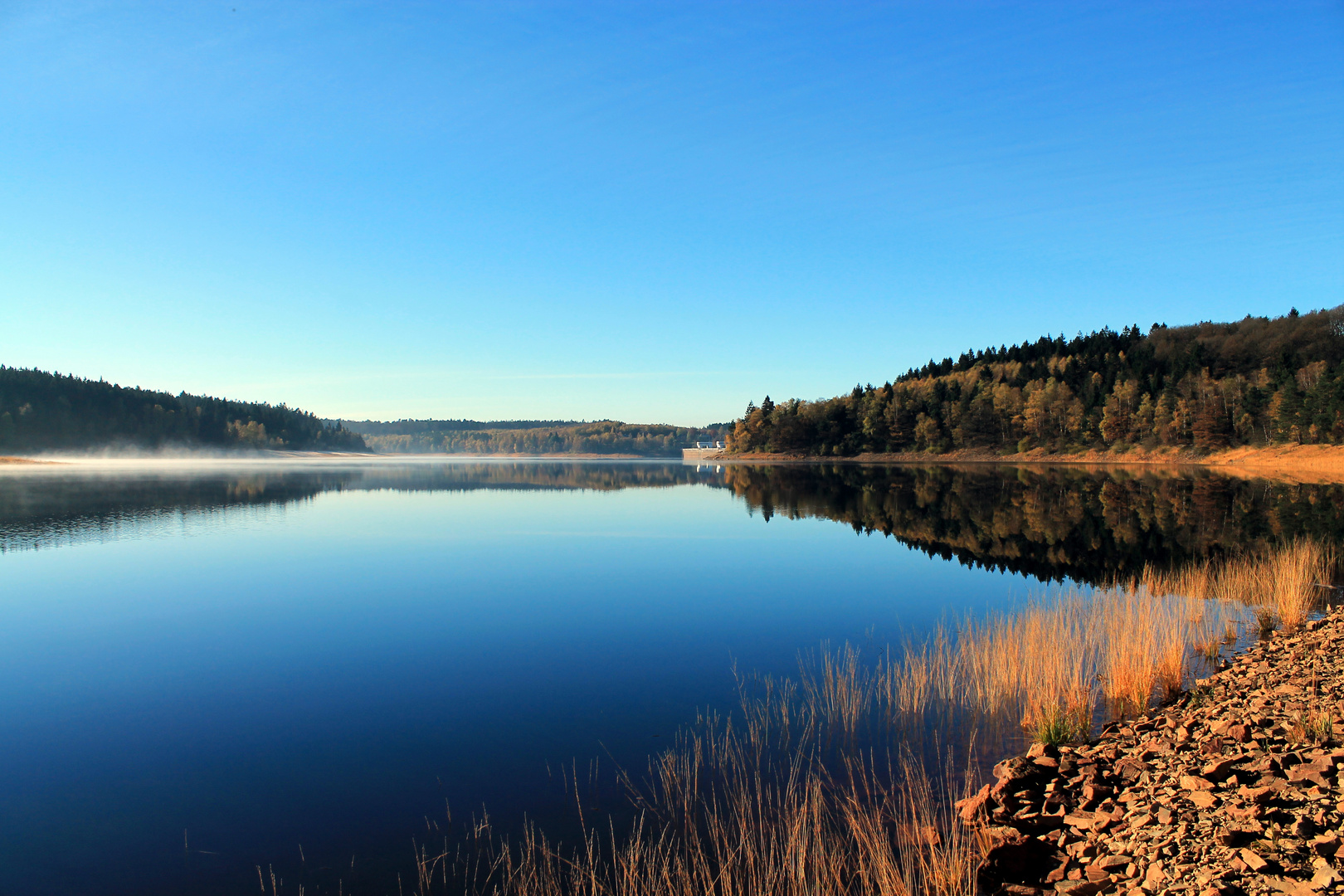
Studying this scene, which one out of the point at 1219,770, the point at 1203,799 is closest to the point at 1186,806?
the point at 1203,799

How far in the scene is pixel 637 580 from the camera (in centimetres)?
1805

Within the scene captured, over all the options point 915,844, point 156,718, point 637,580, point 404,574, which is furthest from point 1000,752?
point 404,574

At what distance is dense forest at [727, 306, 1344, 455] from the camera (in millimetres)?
79875

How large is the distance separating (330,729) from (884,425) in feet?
396

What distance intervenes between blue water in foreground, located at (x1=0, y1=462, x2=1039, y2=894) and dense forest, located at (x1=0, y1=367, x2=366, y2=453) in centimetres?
14676

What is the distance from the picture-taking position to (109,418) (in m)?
147

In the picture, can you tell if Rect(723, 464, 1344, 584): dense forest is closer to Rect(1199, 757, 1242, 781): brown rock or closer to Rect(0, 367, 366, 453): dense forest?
Rect(1199, 757, 1242, 781): brown rock

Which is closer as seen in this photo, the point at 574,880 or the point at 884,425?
the point at 574,880

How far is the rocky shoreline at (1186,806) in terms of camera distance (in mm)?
4184

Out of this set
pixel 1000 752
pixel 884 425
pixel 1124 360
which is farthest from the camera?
pixel 884 425

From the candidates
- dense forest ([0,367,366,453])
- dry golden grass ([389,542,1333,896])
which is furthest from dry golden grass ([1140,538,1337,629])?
dense forest ([0,367,366,453])

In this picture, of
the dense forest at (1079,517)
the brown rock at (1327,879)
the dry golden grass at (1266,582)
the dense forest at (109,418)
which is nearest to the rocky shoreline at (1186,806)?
the brown rock at (1327,879)

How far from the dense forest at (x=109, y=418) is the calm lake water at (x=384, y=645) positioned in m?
138

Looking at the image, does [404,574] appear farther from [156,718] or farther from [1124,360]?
[1124,360]
